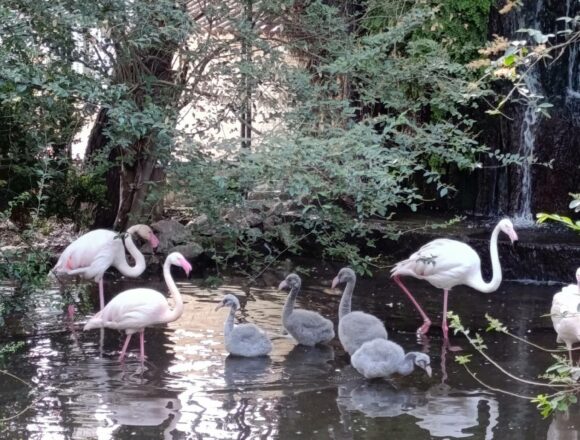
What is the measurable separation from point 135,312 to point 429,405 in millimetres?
2524

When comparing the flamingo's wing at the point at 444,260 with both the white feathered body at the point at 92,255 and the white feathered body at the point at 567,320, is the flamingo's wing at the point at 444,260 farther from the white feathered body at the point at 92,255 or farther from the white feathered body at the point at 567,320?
the white feathered body at the point at 92,255

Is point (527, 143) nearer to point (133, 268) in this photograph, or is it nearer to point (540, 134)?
point (540, 134)

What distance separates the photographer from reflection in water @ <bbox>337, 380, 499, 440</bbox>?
5.40 meters

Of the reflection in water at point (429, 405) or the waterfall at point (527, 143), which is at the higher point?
the waterfall at point (527, 143)

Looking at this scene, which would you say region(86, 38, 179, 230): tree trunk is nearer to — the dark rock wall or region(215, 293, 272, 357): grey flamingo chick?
region(215, 293, 272, 357): grey flamingo chick

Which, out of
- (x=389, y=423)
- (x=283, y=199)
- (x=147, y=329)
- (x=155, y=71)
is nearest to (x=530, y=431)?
(x=389, y=423)

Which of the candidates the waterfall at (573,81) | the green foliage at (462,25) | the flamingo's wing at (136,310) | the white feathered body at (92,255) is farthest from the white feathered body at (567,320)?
the waterfall at (573,81)

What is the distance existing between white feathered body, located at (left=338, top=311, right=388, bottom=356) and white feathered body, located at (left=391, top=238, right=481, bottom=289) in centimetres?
113

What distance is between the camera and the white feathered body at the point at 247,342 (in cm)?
680

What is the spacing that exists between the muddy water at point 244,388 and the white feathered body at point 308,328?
92 mm

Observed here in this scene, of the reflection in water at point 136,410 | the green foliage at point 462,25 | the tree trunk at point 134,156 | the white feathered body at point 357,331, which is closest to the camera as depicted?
the reflection in water at point 136,410

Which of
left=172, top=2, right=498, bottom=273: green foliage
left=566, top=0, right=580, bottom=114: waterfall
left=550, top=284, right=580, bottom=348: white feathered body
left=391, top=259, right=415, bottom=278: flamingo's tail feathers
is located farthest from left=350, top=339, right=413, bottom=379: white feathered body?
left=566, top=0, right=580, bottom=114: waterfall

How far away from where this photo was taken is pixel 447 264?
26.6 ft

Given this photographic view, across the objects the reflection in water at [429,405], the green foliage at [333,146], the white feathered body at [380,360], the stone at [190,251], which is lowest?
the reflection in water at [429,405]
